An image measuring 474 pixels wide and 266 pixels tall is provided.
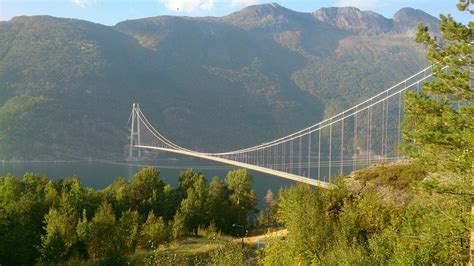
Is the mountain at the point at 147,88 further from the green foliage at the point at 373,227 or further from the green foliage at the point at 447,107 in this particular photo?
the green foliage at the point at 447,107

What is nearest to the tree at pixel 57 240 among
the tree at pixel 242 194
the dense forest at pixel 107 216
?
the dense forest at pixel 107 216

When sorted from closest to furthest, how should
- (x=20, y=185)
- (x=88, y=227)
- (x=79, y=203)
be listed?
1. (x=88, y=227)
2. (x=79, y=203)
3. (x=20, y=185)

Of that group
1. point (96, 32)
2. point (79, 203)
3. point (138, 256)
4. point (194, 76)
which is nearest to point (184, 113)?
point (194, 76)

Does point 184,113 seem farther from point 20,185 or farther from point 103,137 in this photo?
point 20,185

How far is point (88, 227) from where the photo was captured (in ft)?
54.2

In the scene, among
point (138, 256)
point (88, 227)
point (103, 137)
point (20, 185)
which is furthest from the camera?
point (103, 137)

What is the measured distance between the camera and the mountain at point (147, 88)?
87.3m

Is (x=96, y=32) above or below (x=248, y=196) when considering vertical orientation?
above

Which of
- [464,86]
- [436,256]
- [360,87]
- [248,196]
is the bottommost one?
[248,196]

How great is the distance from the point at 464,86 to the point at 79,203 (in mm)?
17630

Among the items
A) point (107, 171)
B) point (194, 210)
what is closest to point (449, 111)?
point (194, 210)

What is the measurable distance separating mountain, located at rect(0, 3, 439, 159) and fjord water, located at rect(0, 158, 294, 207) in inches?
302

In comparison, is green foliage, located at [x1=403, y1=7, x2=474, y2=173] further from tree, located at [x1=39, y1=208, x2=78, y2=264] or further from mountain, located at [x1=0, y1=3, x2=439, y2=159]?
mountain, located at [x1=0, y1=3, x2=439, y2=159]

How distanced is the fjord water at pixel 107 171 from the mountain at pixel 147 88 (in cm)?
768
